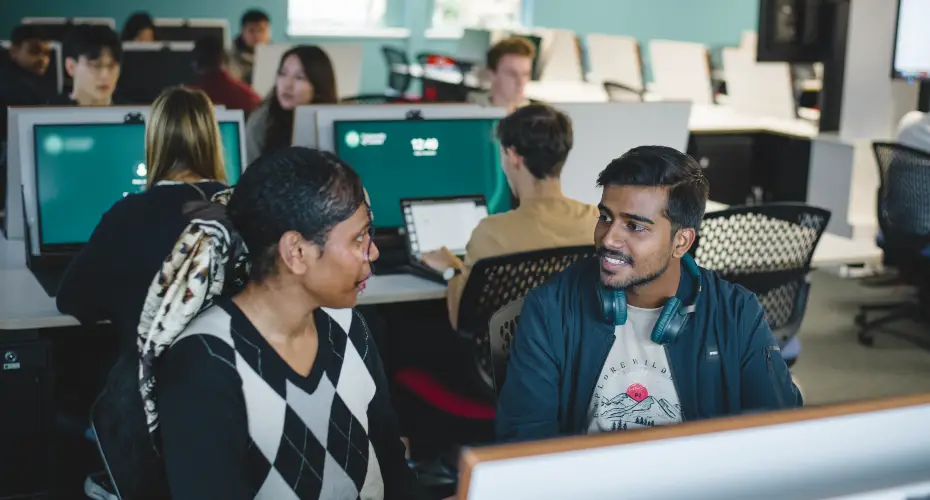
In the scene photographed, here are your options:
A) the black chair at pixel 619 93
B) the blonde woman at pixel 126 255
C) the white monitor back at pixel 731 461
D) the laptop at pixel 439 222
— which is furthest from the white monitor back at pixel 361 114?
the black chair at pixel 619 93

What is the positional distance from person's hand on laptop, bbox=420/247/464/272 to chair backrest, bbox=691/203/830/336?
0.61 m

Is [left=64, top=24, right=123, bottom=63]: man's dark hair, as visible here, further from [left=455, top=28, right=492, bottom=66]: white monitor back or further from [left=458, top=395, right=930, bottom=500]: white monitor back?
[left=455, top=28, right=492, bottom=66]: white monitor back

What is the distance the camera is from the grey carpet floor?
401 centimetres

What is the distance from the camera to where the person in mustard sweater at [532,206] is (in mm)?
2545

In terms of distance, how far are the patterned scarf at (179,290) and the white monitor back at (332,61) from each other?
15.8ft

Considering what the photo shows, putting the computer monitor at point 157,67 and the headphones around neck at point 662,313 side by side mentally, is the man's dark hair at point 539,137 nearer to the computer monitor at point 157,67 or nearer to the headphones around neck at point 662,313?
the headphones around neck at point 662,313

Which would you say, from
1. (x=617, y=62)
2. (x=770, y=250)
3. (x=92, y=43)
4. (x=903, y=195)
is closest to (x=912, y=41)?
(x=903, y=195)

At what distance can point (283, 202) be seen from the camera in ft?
4.59

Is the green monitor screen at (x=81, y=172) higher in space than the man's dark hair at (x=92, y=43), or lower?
lower

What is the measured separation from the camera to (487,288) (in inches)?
97.9

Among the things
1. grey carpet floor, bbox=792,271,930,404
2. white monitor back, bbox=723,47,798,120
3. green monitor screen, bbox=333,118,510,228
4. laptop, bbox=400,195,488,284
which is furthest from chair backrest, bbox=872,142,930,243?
white monitor back, bbox=723,47,798,120

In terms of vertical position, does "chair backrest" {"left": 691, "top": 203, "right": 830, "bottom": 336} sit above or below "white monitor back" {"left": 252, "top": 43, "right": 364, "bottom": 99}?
below

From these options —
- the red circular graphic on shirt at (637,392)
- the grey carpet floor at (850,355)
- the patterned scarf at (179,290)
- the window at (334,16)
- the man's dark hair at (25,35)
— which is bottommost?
the grey carpet floor at (850,355)

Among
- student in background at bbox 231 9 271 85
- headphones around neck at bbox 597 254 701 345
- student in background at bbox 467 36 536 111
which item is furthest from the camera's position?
student in background at bbox 231 9 271 85
